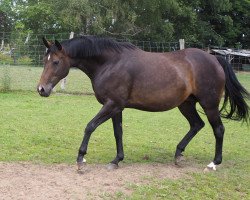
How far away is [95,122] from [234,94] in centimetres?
243

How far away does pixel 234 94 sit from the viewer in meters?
6.41

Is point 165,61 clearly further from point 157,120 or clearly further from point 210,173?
point 157,120

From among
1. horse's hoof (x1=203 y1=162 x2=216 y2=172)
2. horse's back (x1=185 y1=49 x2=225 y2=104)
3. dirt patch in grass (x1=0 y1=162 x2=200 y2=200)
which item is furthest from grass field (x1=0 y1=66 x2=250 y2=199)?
horse's back (x1=185 y1=49 x2=225 y2=104)

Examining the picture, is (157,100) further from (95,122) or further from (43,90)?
(43,90)

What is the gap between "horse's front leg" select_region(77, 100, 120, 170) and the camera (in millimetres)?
5391

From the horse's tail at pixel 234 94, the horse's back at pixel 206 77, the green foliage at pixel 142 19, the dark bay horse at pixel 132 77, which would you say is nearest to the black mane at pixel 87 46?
the dark bay horse at pixel 132 77

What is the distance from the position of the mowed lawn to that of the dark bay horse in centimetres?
62

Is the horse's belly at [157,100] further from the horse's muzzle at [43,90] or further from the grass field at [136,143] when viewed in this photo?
the horse's muzzle at [43,90]

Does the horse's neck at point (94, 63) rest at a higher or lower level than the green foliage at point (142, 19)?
higher

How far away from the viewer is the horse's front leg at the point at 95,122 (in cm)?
539

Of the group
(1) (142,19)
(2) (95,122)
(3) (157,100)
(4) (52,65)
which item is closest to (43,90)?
(4) (52,65)

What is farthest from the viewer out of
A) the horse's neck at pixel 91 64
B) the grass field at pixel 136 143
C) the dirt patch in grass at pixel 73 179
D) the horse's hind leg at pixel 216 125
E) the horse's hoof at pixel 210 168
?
the horse's hind leg at pixel 216 125

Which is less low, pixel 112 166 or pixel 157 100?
pixel 157 100

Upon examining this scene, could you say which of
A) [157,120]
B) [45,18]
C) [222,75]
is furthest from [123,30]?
[222,75]
